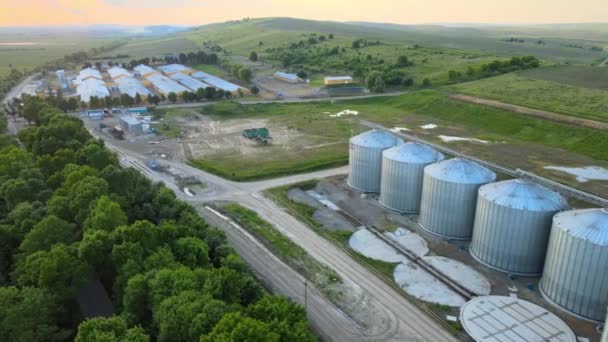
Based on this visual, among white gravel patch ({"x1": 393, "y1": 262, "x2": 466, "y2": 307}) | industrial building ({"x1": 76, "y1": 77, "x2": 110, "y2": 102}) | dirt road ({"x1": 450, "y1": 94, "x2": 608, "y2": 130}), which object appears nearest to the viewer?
white gravel patch ({"x1": 393, "y1": 262, "x2": 466, "y2": 307})

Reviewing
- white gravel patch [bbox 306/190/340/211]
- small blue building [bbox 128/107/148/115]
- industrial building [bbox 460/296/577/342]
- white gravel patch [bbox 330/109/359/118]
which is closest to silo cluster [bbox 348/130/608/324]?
industrial building [bbox 460/296/577/342]

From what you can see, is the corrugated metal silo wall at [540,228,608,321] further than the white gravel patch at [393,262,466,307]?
No

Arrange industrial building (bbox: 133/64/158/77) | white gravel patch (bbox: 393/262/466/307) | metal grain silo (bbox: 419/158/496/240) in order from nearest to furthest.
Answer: white gravel patch (bbox: 393/262/466/307), metal grain silo (bbox: 419/158/496/240), industrial building (bbox: 133/64/158/77)

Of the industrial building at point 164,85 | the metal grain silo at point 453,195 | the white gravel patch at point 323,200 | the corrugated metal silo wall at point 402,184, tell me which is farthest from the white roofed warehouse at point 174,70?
the metal grain silo at point 453,195

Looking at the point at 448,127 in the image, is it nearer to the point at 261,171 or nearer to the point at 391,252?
the point at 261,171

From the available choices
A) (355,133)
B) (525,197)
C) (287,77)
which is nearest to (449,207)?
(525,197)

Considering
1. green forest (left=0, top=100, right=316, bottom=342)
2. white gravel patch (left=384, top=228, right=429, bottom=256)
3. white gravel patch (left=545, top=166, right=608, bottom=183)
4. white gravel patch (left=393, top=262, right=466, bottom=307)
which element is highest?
green forest (left=0, top=100, right=316, bottom=342)

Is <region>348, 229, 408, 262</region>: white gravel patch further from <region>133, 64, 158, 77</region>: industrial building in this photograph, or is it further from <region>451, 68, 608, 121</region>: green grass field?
<region>133, 64, 158, 77</region>: industrial building

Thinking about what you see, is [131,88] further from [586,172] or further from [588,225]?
[588,225]
